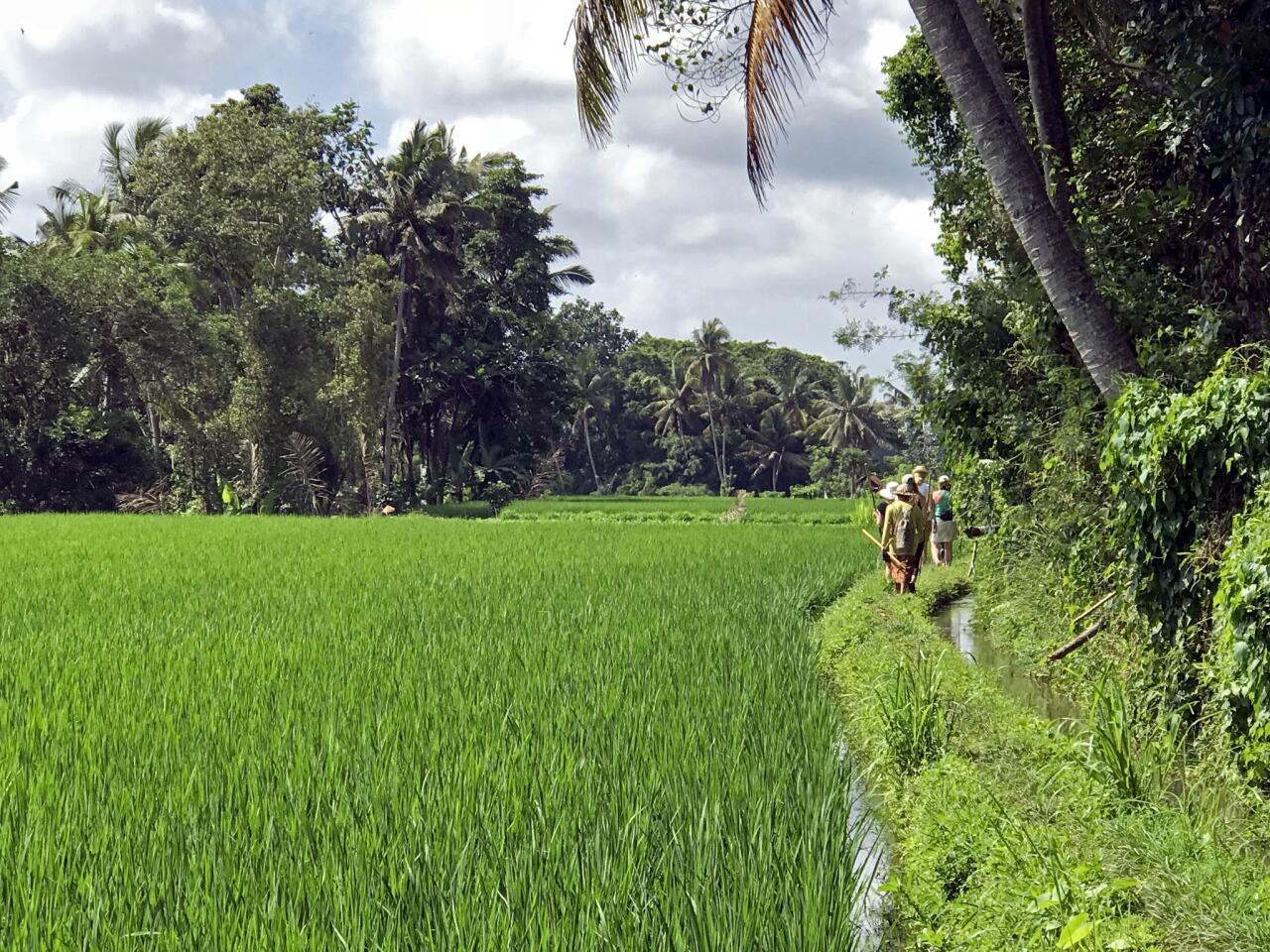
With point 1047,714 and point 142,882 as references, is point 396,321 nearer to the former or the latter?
point 1047,714

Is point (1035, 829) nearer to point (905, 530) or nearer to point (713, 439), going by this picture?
point (905, 530)

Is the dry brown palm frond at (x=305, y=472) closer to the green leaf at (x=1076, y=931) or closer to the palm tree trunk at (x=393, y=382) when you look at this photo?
the palm tree trunk at (x=393, y=382)

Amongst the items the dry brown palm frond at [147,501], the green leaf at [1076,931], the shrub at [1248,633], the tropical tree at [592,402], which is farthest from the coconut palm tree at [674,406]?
the green leaf at [1076,931]

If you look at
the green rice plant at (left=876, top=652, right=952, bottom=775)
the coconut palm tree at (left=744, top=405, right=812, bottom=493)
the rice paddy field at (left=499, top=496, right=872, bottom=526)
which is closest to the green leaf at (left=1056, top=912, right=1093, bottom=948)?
the green rice plant at (left=876, top=652, right=952, bottom=775)

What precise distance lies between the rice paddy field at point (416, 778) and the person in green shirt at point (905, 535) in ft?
4.86

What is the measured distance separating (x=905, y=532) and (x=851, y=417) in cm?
3918

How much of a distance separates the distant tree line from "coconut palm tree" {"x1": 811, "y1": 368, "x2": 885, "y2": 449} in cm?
1645

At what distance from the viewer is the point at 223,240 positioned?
25297mm

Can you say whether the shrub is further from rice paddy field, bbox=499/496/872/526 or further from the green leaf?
rice paddy field, bbox=499/496/872/526

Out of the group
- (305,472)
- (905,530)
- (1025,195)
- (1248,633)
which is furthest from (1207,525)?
(305,472)

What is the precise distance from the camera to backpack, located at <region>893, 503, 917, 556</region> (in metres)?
8.68

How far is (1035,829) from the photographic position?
3502 mm

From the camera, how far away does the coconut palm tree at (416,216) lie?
94.7 feet

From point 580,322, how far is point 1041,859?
51511 millimetres
